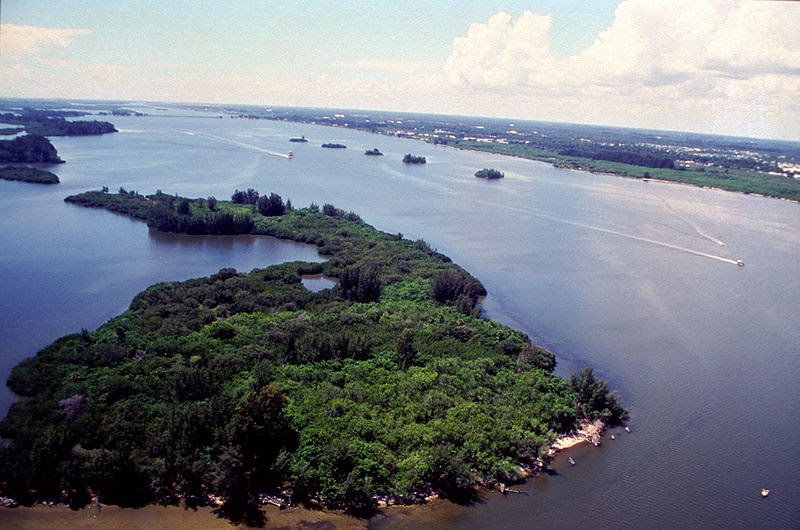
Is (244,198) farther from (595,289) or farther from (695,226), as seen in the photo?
(695,226)

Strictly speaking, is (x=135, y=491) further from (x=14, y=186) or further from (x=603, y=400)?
(x=14, y=186)

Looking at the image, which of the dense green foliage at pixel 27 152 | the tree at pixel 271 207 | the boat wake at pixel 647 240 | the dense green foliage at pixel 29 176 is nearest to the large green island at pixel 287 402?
the tree at pixel 271 207

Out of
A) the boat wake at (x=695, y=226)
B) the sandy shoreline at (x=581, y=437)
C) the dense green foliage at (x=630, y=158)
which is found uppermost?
the dense green foliage at (x=630, y=158)

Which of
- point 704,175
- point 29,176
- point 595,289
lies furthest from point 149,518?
point 704,175

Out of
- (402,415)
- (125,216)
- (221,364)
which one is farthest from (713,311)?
(125,216)

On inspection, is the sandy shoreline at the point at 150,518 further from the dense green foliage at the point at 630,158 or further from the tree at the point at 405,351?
the dense green foliage at the point at 630,158

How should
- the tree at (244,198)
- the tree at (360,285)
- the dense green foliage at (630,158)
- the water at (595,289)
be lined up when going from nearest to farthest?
the water at (595,289)
the tree at (360,285)
the tree at (244,198)
the dense green foliage at (630,158)
